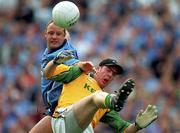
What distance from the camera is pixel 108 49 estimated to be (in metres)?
22.5

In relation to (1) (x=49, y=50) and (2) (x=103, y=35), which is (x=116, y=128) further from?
(2) (x=103, y=35)

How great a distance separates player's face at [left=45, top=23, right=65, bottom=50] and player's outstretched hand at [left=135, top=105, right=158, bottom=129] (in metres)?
1.48

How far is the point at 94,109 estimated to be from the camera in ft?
43.5

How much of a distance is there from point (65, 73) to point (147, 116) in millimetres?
1256

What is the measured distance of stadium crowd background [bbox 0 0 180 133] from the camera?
20516mm

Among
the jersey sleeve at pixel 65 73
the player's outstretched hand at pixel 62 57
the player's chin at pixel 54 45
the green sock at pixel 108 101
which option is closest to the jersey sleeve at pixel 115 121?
the jersey sleeve at pixel 65 73

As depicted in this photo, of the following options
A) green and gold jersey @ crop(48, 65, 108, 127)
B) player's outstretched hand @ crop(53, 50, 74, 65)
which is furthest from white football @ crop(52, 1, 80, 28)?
green and gold jersey @ crop(48, 65, 108, 127)

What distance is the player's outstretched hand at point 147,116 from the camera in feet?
44.1

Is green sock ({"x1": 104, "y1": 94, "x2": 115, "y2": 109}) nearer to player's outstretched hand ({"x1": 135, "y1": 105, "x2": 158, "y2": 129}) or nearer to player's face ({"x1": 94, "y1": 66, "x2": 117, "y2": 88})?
player's outstretched hand ({"x1": 135, "y1": 105, "x2": 158, "y2": 129})

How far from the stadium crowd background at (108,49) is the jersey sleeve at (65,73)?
599 centimetres

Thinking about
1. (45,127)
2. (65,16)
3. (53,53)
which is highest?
(65,16)

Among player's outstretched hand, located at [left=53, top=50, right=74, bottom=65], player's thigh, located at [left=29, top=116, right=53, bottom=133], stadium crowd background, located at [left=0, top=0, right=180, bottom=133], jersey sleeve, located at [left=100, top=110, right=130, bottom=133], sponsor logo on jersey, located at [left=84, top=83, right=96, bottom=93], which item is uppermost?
player's outstretched hand, located at [left=53, top=50, right=74, bottom=65]

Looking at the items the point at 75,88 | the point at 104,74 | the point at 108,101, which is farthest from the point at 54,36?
the point at 108,101

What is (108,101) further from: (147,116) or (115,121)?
(115,121)
